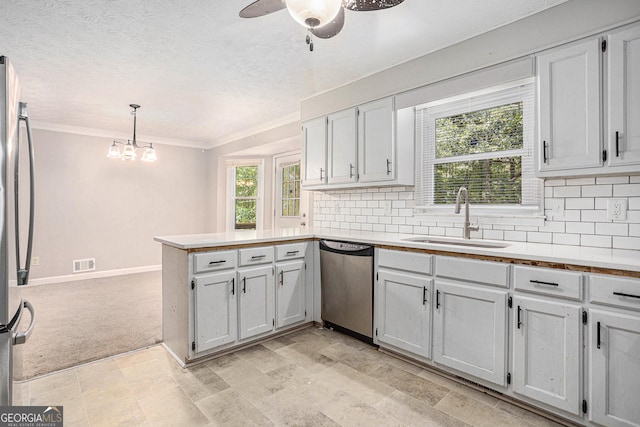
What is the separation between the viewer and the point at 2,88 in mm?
1110

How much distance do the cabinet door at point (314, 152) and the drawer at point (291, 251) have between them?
85cm

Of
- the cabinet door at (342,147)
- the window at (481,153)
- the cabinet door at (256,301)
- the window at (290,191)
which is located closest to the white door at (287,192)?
the window at (290,191)

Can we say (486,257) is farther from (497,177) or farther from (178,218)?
(178,218)

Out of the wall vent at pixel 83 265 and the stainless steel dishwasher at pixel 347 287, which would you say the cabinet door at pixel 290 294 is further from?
the wall vent at pixel 83 265

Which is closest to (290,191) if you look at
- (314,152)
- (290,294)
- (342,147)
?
(314,152)

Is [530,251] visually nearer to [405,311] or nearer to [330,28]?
[405,311]

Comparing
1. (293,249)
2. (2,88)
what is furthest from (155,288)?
(2,88)

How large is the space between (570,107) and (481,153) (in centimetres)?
78

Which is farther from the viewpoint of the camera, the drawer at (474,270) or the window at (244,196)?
the window at (244,196)

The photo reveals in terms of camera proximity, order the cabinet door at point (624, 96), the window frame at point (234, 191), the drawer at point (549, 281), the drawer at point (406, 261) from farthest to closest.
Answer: the window frame at point (234, 191) → the drawer at point (406, 261) → the cabinet door at point (624, 96) → the drawer at point (549, 281)

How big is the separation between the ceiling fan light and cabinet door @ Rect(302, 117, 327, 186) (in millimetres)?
2164

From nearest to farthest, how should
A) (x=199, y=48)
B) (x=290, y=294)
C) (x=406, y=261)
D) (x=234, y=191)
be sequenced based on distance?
(x=406, y=261) < (x=199, y=48) < (x=290, y=294) < (x=234, y=191)

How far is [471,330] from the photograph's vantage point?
81.6 inches

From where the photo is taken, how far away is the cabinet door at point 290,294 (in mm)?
2889
